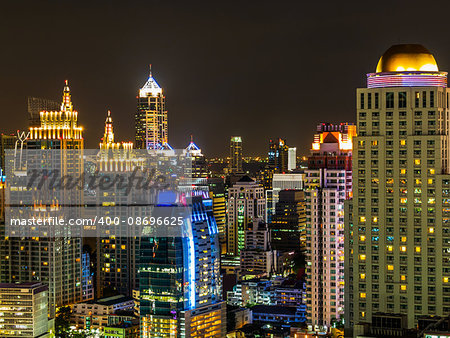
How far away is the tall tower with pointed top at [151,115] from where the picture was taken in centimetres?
5444

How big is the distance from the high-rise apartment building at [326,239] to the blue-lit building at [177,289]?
3.55m

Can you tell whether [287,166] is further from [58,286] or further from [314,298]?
[314,298]

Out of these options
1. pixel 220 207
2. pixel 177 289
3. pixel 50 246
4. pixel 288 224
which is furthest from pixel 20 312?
pixel 288 224

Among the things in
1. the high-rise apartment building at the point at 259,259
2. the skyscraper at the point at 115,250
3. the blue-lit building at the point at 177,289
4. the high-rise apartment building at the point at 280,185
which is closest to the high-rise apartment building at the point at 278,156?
the high-rise apartment building at the point at 280,185

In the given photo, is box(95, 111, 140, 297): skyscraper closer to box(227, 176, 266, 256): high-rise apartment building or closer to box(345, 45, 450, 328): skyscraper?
box(227, 176, 266, 256): high-rise apartment building

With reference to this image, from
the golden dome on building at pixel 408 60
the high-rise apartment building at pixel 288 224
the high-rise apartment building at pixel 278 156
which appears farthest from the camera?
the high-rise apartment building at pixel 278 156

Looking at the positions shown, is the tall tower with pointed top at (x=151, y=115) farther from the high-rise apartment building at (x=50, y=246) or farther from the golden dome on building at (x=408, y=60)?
the golden dome on building at (x=408, y=60)

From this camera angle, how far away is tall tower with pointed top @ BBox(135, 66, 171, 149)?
54438 millimetres

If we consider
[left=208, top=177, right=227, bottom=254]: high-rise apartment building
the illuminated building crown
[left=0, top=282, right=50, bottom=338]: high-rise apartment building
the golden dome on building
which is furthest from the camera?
[left=208, top=177, right=227, bottom=254]: high-rise apartment building

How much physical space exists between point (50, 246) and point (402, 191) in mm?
20664

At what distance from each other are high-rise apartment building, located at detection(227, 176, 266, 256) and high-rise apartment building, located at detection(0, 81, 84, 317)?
38.1 feet

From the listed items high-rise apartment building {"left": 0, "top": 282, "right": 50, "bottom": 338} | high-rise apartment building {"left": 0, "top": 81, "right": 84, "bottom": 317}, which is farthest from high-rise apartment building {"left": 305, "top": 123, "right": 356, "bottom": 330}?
high-rise apartment building {"left": 0, "top": 81, "right": 84, "bottom": 317}

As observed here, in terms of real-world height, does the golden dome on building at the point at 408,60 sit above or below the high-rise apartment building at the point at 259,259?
above

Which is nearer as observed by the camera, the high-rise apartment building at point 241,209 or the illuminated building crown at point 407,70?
the illuminated building crown at point 407,70
